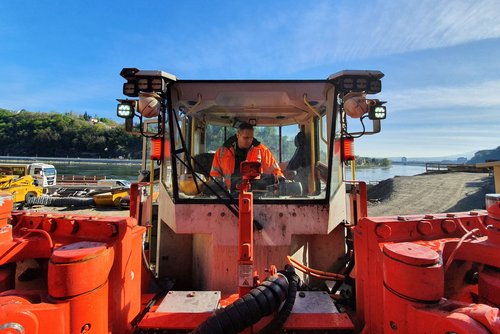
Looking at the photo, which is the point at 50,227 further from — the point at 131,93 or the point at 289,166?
the point at 289,166

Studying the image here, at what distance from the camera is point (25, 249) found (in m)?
2.05

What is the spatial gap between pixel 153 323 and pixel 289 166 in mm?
2219

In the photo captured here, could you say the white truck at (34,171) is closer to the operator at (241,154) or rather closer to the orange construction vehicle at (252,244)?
the orange construction vehicle at (252,244)

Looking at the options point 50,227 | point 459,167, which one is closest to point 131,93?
point 50,227

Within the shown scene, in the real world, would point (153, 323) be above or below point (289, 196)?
below

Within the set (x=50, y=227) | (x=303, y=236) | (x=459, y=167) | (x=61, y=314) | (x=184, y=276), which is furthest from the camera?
(x=459, y=167)

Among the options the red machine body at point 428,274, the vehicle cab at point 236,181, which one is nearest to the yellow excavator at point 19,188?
the vehicle cab at point 236,181

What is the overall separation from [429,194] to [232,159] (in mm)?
26666

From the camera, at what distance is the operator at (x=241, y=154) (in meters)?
3.20

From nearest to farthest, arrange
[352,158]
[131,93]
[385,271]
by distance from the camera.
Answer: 1. [385,271]
2. [131,93]
3. [352,158]

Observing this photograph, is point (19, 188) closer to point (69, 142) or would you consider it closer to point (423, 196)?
point (423, 196)

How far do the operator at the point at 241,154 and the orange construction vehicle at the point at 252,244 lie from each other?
100 millimetres

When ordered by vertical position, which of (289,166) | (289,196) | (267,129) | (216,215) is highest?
(267,129)

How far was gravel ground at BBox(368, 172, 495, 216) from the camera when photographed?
19.2m
